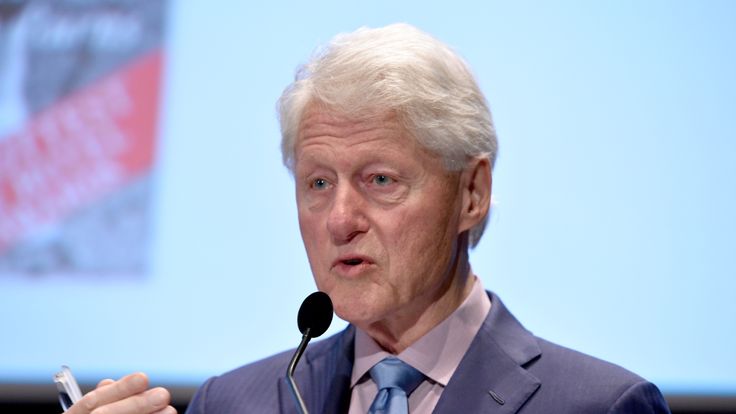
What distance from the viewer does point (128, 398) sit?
79.0 inches

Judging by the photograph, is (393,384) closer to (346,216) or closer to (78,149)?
(346,216)

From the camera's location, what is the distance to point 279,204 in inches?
138

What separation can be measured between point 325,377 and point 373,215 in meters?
0.44

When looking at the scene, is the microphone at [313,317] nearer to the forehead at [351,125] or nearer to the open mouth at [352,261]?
the open mouth at [352,261]

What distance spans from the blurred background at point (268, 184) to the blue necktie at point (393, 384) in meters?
1.04

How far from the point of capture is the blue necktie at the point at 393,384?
7.48ft

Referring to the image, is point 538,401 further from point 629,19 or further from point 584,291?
point 629,19

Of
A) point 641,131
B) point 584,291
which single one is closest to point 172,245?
point 584,291

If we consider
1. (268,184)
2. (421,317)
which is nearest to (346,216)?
(421,317)

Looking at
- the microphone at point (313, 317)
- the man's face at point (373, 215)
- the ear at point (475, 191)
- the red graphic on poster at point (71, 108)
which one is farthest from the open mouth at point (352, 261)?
the red graphic on poster at point (71, 108)

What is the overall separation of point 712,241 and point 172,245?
5.56 feet

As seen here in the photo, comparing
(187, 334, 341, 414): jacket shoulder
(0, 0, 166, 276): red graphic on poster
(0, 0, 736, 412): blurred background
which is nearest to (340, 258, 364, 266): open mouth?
(187, 334, 341, 414): jacket shoulder

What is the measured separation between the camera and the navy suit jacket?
7.30 ft

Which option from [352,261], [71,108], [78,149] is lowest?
[352,261]
